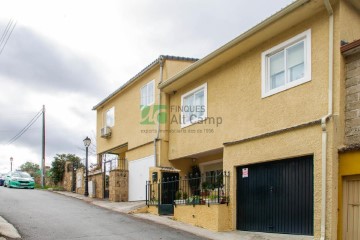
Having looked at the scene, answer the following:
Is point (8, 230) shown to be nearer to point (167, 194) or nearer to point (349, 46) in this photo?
point (167, 194)

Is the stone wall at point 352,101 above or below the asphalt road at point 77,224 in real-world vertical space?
above

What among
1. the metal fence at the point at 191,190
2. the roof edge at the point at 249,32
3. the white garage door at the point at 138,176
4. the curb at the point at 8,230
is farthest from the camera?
the white garage door at the point at 138,176

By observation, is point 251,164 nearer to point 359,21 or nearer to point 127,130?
point 359,21

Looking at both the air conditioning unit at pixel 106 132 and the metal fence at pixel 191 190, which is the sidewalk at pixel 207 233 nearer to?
the metal fence at pixel 191 190

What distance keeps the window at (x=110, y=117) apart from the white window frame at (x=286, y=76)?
43.1ft

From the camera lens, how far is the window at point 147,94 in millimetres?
19169

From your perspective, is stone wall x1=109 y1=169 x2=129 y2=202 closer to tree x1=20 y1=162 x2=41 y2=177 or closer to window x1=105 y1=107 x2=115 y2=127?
window x1=105 y1=107 x2=115 y2=127

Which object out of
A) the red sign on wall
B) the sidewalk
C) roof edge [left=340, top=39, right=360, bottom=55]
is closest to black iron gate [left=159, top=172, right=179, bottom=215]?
the sidewalk

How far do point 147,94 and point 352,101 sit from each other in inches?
453

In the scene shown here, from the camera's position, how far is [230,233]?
1195 centimetres

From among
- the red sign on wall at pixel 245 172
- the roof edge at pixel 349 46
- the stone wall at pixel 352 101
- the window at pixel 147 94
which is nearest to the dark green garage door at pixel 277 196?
the red sign on wall at pixel 245 172

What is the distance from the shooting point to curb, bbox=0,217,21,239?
10155 mm

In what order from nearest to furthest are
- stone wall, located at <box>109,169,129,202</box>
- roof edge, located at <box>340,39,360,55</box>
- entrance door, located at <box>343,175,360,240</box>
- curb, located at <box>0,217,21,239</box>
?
entrance door, located at <box>343,175,360,240</box>
roof edge, located at <box>340,39,360,55</box>
curb, located at <box>0,217,21,239</box>
stone wall, located at <box>109,169,129,202</box>

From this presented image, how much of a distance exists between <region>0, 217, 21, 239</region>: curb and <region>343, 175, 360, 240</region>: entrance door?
796cm
